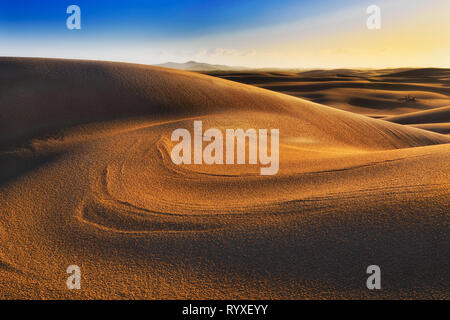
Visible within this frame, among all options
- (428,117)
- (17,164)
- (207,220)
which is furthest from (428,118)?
(17,164)

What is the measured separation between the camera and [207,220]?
2785 mm

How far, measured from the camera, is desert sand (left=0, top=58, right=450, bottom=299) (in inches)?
81.7

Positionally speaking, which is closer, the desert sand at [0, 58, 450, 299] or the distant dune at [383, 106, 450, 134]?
the desert sand at [0, 58, 450, 299]

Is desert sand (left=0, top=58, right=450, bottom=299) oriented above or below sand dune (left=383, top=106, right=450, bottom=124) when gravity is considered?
below

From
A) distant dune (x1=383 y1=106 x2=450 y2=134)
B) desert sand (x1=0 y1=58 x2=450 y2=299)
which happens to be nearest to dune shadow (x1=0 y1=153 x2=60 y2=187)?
desert sand (x1=0 y1=58 x2=450 y2=299)

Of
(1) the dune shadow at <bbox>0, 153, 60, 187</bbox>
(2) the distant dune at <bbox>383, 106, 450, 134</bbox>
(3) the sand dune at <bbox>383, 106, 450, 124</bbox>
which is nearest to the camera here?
(1) the dune shadow at <bbox>0, 153, 60, 187</bbox>

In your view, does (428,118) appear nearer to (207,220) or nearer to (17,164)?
(207,220)

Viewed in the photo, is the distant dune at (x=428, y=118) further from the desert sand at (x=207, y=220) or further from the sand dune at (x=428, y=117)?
the desert sand at (x=207, y=220)

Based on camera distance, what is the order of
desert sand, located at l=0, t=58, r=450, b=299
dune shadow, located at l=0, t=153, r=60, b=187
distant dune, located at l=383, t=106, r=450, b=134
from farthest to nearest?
1. distant dune, located at l=383, t=106, r=450, b=134
2. dune shadow, located at l=0, t=153, r=60, b=187
3. desert sand, located at l=0, t=58, r=450, b=299

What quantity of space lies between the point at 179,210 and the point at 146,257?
0.68m

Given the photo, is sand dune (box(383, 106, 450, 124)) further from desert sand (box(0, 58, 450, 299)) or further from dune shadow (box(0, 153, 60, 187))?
dune shadow (box(0, 153, 60, 187))

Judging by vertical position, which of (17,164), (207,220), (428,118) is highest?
(428,118)

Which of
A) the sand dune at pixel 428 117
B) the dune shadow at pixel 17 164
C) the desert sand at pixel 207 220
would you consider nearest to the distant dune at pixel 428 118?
the sand dune at pixel 428 117

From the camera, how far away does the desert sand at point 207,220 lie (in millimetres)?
2074
